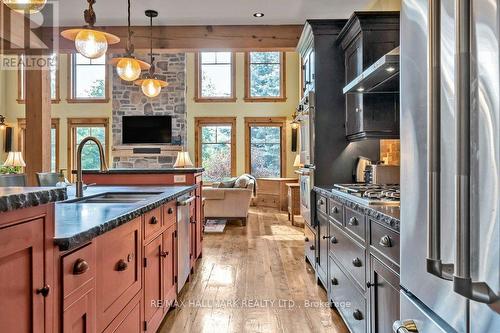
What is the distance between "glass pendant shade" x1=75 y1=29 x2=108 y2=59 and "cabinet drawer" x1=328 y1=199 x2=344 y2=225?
2098mm

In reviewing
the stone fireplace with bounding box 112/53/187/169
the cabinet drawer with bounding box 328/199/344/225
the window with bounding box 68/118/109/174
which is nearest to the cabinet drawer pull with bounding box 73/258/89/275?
the cabinet drawer with bounding box 328/199/344/225

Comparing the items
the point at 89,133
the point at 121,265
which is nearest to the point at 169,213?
the point at 121,265

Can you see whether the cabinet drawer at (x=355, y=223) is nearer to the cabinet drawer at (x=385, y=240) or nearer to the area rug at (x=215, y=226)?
the cabinet drawer at (x=385, y=240)

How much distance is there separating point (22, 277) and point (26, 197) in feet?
0.67

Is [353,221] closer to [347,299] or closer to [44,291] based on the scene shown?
[347,299]

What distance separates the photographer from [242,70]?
33.1ft

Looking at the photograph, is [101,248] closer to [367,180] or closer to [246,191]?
[367,180]

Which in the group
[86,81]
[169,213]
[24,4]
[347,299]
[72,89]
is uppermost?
[86,81]

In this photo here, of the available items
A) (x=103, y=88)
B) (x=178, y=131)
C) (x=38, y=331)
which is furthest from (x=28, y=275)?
(x=103, y=88)

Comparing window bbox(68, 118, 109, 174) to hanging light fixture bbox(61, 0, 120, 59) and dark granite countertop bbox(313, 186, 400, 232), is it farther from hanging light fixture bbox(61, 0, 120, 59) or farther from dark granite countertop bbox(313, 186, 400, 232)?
dark granite countertop bbox(313, 186, 400, 232)

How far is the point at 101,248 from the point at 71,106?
32.9 feet

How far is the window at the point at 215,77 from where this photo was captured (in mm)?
10094

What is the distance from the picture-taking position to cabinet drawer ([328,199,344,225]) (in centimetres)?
255

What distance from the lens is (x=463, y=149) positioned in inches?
28.0
